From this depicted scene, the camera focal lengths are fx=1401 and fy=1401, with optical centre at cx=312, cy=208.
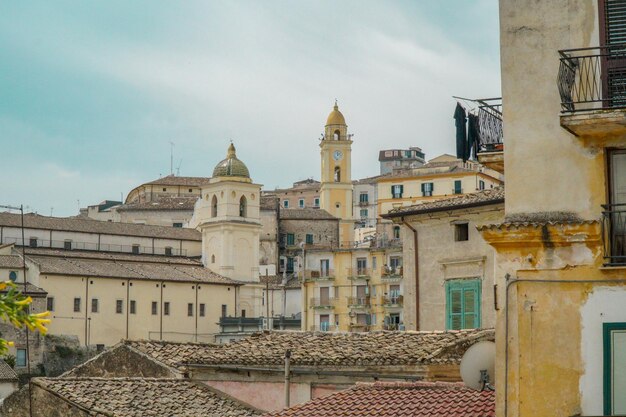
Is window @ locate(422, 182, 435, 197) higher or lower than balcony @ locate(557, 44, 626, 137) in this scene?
higher

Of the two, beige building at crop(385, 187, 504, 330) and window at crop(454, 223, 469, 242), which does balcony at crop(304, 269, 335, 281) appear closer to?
beige building at crop(385, 187, 504, 330)

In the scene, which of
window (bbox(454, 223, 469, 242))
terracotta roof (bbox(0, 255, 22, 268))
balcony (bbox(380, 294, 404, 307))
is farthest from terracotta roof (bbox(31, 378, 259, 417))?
terracotta roof (bbox(0, 255, 22, 268))

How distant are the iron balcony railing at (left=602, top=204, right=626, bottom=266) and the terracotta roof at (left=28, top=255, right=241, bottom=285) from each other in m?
108

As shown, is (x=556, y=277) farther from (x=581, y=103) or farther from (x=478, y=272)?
(x=478, y=272)

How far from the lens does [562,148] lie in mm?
14281

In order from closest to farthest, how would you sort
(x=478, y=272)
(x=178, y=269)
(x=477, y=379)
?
(x=477, y=379) < (x=478, y=272) < (x=178, y=269)

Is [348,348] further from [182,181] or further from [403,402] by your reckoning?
[182,181]

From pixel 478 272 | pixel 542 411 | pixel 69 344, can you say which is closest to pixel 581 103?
pixel 542 411

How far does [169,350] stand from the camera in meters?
34.2

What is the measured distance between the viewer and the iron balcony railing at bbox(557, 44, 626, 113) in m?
14.0

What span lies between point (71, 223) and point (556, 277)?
12655 cm

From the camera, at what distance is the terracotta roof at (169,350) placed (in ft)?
107

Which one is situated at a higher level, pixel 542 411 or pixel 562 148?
pixel 562 148

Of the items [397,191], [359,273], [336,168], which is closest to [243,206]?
[397,191]
